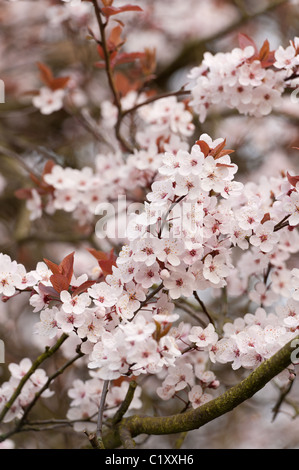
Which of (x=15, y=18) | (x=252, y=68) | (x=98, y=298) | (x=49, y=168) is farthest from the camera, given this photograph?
(x=15, y=18)

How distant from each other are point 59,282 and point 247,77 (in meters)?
0.90

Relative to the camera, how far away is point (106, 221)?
2.39m

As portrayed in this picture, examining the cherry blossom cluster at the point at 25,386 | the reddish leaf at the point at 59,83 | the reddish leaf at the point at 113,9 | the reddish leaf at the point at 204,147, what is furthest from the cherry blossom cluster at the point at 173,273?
the reddish leaf at the point at 59,83

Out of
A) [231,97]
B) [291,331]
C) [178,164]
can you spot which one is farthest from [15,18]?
[291,331]

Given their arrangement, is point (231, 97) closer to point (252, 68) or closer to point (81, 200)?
point (252, 68)

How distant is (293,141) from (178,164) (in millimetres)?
2502

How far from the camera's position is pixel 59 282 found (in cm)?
144

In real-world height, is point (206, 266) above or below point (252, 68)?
below

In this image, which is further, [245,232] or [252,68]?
[252,68]

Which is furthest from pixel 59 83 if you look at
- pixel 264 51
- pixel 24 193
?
pixel 264 51

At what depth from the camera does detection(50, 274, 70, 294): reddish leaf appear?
143 centimetres

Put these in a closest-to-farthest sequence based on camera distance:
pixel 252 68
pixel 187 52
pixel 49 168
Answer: pixel 252 68 → pixel 49 168 → pixel 187 52

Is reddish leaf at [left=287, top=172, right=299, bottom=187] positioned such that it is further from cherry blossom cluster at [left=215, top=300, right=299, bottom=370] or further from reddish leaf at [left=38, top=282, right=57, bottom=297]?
reddish leaf at [left=38, top=282, right=57, bottom=297]

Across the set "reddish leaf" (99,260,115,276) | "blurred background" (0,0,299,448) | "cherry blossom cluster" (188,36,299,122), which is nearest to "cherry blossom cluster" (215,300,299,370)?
"reddish leaf" (99,260,115,276)
